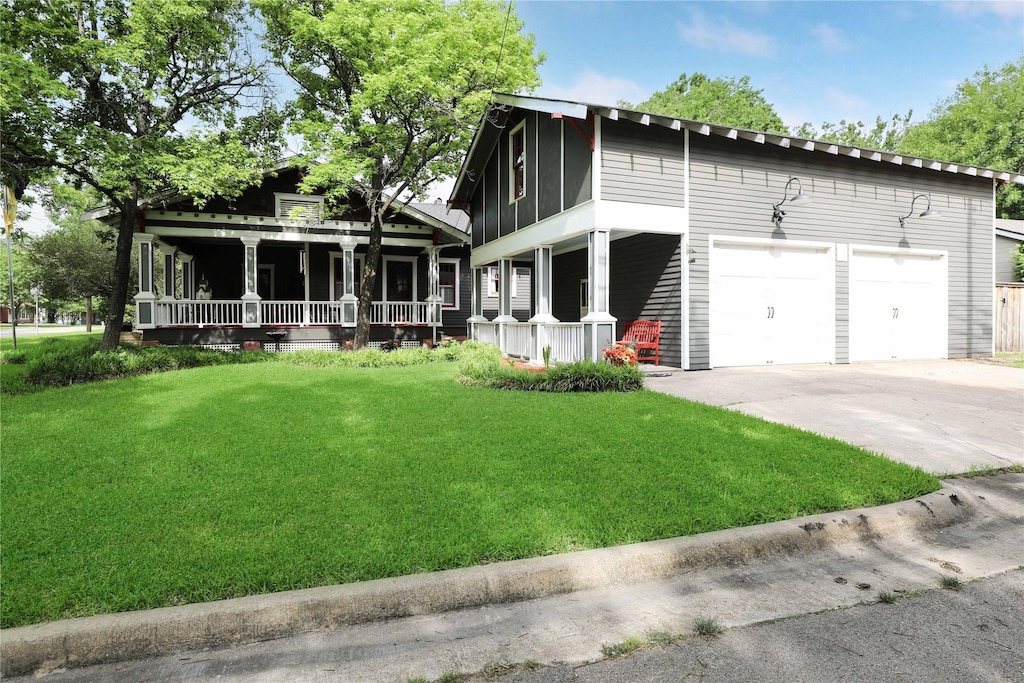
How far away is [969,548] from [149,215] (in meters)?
18.7

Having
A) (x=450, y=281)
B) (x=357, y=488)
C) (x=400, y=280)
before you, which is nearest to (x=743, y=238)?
(x=357, y=488)

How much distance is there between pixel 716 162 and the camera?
1074cm

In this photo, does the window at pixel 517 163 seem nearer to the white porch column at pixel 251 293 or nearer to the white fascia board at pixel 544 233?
the white fascia board at pixel 544 233

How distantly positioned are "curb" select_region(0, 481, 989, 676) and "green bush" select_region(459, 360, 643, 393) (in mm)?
4639

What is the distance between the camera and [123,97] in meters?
12.4

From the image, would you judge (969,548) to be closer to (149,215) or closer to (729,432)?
(729,432)

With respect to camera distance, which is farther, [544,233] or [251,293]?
[251,293]

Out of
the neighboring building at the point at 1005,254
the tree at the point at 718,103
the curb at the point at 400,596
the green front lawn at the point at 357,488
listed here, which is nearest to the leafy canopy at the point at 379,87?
the green front lawn at the point at 357,488

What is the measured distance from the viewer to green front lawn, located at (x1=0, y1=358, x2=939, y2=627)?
2.70 meters

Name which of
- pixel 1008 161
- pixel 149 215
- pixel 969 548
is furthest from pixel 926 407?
pixel 1008 161

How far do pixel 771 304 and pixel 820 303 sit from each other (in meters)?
1.36

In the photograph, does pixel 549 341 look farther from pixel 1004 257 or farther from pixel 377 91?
pixel 1004 257

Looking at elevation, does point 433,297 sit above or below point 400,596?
above

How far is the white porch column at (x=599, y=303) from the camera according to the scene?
9844 millimetres
